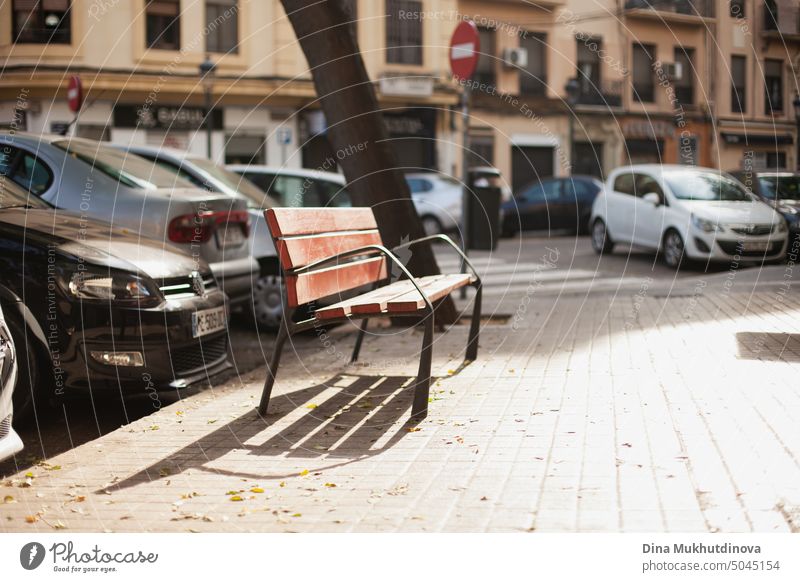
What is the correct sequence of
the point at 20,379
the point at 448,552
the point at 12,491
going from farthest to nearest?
1. the point at 20,379
2. the point at 12,491
3. the point at 448,552

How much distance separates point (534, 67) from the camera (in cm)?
3444

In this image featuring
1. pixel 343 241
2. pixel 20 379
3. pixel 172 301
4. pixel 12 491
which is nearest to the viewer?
Result: pixel 12 491

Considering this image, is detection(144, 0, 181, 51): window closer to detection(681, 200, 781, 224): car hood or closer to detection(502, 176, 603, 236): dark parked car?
detection(502, 176, 603, 236): dark parked car

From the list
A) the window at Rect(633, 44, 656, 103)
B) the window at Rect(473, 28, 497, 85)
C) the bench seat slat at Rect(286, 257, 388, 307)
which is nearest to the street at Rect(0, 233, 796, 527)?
the bench seat slat at Rect(286, 257, 388, 307)

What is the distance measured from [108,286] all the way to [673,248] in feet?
37.4

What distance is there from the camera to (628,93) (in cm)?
3562

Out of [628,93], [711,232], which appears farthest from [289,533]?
[628,93]

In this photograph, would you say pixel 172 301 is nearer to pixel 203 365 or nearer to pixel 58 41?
pixel 203 365

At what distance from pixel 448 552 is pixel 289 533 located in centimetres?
59

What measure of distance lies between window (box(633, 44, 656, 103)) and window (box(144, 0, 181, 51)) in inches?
599

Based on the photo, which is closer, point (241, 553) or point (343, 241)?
point (241, 553)

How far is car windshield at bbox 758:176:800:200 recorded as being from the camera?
12.4 metres

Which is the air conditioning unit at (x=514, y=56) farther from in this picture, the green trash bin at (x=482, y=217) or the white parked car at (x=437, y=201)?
the green trash bin at (x=482, y=217)

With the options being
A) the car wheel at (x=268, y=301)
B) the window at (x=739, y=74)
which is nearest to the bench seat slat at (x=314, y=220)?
the car wheel at (x=268, y=301)
